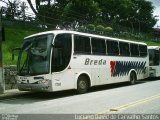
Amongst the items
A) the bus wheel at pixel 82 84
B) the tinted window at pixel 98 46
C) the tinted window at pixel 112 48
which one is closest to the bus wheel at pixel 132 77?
the tinted window at pixel 112 48

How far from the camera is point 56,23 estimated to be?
33.2 metres

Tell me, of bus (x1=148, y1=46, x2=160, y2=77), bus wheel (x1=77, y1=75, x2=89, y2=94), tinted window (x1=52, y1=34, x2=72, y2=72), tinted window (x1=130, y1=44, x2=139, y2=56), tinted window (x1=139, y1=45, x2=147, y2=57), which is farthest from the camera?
bus (x1=148, y1=46, x2=160, y2=77)

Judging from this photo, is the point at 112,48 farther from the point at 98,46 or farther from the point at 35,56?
the point at 35,56

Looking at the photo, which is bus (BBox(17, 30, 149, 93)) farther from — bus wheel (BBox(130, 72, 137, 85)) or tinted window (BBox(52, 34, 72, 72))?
bus wheel (BBox(130, 72, 137, 85))

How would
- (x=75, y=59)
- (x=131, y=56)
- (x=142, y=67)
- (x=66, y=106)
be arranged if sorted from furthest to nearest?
1. (x=142, y=67)
2. (x=131, y=56)
3. (x=75, y=59)
4. (x=66, y=106)

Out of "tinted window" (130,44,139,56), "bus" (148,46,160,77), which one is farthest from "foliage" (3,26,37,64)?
"bus" (148,46,160,77)

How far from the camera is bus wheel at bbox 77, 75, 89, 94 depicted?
649 inches

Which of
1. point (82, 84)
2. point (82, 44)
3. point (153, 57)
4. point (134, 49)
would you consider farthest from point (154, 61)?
point (82, 84)

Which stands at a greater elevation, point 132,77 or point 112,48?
point 112,48

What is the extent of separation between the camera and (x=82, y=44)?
55.4ft

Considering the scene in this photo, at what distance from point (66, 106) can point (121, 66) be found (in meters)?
9.08

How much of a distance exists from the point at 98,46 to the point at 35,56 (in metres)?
4.42

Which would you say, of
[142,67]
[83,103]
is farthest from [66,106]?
[142,67]

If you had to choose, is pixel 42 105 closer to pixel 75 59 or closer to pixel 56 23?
pixel 75 59
